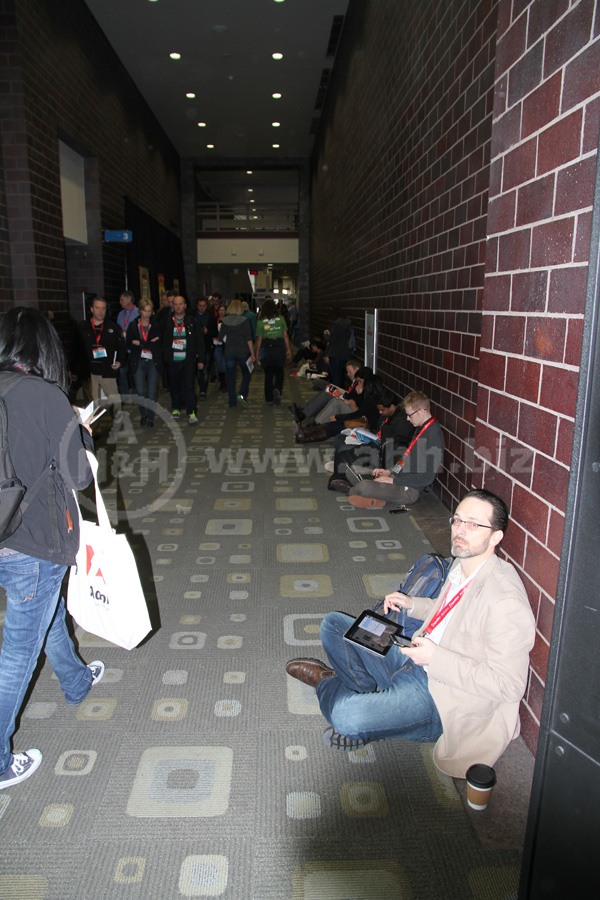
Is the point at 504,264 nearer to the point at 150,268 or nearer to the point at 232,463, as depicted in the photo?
the point at 232,463

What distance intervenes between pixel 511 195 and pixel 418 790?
88.7 inches

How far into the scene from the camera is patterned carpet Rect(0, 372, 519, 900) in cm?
Answer: 187

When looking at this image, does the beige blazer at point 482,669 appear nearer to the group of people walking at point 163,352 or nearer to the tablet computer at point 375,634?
the tablet computer at point 375,634

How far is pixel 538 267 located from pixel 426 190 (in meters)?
4.03

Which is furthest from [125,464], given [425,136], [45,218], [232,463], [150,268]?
[150,268]

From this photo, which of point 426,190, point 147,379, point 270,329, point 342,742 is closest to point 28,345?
point 342,742

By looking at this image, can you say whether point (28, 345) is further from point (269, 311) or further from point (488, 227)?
point (269, 311)

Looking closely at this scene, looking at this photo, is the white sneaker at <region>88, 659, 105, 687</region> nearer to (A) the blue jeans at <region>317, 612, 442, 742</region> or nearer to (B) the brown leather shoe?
(B) the brown leather shoe

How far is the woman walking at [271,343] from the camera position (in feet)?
33.1

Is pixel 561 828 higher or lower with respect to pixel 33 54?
lower

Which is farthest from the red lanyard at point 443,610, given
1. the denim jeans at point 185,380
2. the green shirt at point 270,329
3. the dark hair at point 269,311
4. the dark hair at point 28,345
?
the dark hair at point 269,311

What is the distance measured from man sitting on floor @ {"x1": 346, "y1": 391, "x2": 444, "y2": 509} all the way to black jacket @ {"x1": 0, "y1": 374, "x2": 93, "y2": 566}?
3224 mm

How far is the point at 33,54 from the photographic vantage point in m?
7.64

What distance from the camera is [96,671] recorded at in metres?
2.87
